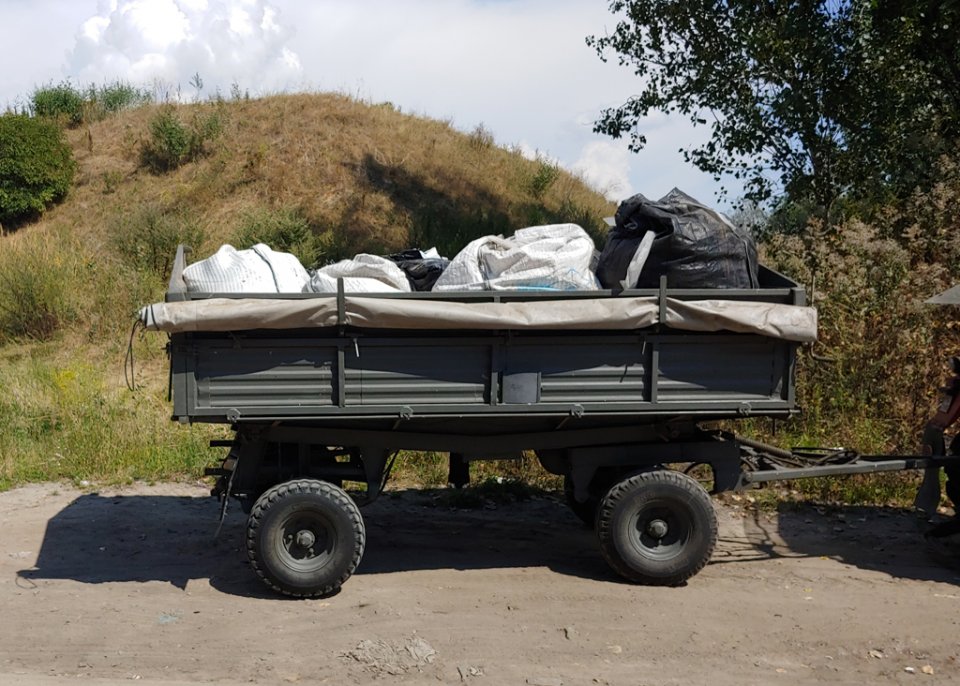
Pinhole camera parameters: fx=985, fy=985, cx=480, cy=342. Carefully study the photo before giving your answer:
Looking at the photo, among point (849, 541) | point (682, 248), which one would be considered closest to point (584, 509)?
point (849, 541)

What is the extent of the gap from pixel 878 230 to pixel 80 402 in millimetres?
8787

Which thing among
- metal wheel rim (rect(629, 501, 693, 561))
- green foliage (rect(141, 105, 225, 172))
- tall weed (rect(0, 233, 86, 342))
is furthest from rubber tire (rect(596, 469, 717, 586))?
green foliage (rect(141, 105, 225, 172))

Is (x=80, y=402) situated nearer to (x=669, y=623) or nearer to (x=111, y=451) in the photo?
(x=111, y=451)

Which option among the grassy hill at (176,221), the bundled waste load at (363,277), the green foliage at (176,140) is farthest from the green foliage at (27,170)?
the bundled waste load at (363,277)

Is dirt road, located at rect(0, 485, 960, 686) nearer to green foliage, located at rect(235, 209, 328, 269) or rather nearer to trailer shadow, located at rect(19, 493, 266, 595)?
trailer shadow, located at rect(19, 493, 266, 595)

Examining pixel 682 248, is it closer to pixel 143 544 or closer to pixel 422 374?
pixel 422 374

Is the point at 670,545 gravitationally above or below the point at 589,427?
below

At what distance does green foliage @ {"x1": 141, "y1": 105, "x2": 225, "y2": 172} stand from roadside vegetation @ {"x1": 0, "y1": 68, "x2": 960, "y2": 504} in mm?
44

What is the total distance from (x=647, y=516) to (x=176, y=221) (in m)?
11.8

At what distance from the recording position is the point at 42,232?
17.8 m

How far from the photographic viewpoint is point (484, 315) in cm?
574

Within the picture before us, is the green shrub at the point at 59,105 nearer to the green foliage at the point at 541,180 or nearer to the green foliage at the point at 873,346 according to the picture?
the green foliage at the point at 541,180

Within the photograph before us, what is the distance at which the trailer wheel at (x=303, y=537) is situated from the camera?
5.94m

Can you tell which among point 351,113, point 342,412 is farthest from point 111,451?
point 351,113
